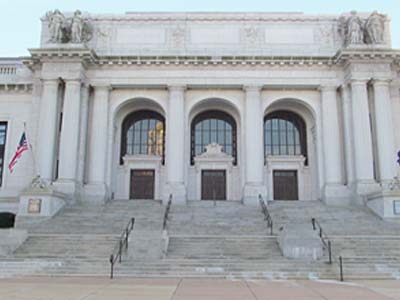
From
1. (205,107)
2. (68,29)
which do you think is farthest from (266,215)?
(68,29)

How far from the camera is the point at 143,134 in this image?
1303 inches

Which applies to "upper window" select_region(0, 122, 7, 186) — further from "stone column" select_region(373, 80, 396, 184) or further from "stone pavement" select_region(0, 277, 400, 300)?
"stone column" select_region(373, 80, 396, 184)

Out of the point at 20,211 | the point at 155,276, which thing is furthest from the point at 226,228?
the point at 20,211

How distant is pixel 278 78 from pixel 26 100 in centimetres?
1765

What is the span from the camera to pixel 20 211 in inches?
943

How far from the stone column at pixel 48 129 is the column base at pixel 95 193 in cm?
237

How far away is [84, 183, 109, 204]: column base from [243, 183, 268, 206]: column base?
8.91m

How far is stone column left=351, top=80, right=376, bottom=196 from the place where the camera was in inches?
1083

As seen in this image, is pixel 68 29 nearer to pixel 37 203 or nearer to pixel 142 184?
pixel 142 184

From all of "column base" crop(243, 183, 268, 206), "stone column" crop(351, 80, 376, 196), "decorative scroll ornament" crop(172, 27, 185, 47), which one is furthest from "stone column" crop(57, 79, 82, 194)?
"stone column" crop(351, 80, 376, 196)

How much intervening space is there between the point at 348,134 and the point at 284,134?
537cm

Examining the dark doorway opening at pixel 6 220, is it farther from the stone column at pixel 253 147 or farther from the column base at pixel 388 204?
the column base at pixel 388 204

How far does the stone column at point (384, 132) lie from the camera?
28.0 m

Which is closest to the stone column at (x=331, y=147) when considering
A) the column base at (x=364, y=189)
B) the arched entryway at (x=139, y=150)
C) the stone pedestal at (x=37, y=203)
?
the column base at (x=364, y=189)
